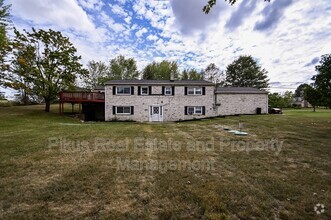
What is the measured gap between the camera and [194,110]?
870 inches

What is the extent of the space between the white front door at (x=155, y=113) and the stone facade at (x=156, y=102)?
23 cm

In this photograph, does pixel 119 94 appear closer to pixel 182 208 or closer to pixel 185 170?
pixel 185 170

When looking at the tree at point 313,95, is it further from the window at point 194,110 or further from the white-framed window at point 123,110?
the white-framed window at point 123,110

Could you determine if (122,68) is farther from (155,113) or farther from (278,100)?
(278,100)

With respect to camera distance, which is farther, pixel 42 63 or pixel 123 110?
pixel 123 110

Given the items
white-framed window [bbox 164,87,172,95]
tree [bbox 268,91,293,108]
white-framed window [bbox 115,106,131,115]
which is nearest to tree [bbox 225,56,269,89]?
tree [bbox 268,91,293,108]

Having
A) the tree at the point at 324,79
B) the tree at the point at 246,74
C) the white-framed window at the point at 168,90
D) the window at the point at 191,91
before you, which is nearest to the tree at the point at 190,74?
the tree at the point at 246,74

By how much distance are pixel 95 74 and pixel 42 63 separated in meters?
17.9

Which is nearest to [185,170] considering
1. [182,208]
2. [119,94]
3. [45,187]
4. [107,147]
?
[182,208]

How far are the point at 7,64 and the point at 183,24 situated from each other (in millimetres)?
19552

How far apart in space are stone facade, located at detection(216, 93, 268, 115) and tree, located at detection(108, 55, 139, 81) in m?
24.3

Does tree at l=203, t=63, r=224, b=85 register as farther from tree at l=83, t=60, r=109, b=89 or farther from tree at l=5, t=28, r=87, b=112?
tree at l=5, t=28, r=87, b=112

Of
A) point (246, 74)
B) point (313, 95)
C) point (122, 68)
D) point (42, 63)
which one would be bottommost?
point (313, 95)

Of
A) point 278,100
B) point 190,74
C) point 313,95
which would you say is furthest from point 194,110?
point 278,100
